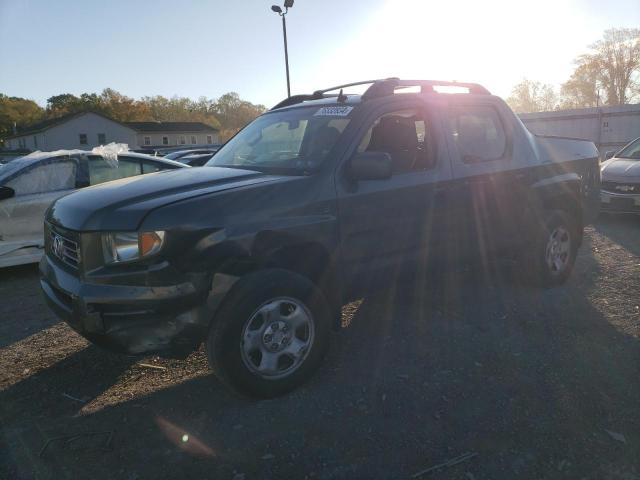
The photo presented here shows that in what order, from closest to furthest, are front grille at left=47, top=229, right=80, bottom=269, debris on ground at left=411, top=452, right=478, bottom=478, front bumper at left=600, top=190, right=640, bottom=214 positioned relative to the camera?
debris on ground at left=411, top=452, right=478, bottom=478
front grille at left=47, top=229, right=80, bottom=269
front bumper at left=600, top=190, right=640, bottom=214

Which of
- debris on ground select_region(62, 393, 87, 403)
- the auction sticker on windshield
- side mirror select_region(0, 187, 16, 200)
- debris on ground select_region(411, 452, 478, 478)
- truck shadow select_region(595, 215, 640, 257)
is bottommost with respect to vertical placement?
debris on ground select_region(411, 452, 478, 478)

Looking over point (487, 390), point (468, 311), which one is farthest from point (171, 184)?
point (468, 311)

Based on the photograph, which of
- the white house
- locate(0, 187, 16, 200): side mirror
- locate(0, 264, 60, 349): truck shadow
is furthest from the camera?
the white house

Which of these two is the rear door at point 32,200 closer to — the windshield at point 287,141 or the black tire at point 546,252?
the windshield at point 287,141

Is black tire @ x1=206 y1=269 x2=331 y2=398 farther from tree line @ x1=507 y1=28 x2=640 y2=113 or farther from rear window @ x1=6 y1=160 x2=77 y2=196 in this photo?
tree line @ x1=507 y1=28 x2=640 y2=113

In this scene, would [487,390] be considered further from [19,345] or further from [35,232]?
[35,232]

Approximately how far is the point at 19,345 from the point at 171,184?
2182 mm

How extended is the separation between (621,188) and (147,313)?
8.57 meters

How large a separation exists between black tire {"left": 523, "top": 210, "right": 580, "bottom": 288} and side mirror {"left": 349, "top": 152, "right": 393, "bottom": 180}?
7.62 feet

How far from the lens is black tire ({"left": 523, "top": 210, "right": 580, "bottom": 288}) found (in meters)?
4.90

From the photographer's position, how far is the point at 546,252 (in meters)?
5.00

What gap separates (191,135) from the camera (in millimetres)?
73500

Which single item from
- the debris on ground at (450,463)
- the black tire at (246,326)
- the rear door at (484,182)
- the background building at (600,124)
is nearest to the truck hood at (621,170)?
the rear door at (484,182)

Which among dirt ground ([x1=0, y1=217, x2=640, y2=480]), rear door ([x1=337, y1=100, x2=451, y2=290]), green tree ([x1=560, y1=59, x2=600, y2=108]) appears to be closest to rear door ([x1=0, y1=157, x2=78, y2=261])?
dirt ground ([x1=0, y1=217, x2=640, y2=480])
